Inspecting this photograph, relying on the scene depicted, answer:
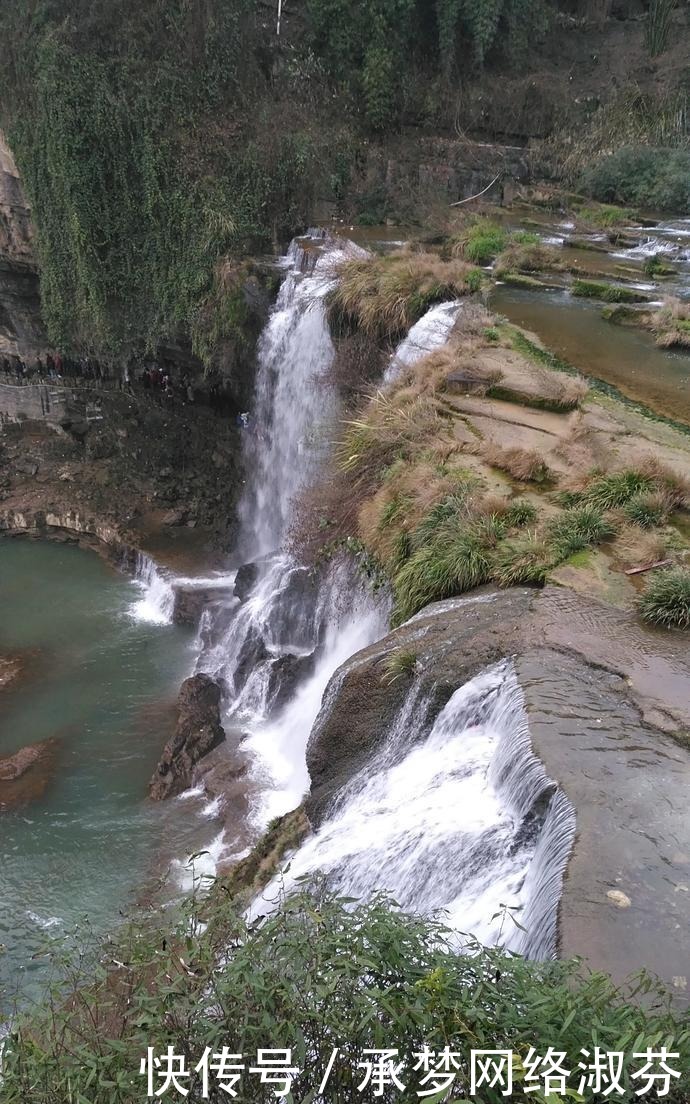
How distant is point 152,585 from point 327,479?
6965 millimetres

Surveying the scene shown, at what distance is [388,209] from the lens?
21250mm

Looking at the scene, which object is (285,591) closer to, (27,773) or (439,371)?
(439,371)

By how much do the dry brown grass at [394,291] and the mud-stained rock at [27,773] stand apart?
9351 millimetres

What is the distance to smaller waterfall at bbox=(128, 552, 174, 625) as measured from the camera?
1611cm

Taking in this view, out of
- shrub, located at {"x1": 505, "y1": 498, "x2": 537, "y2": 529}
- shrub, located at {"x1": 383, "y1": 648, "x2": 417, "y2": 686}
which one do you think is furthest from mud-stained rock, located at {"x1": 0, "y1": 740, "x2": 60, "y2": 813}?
shrub, located at {"x1": 505, "y1": 498, "x2": 537, "y2": 529}

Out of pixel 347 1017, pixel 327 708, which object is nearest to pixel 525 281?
pixel 327 708

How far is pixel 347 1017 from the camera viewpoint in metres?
2.62

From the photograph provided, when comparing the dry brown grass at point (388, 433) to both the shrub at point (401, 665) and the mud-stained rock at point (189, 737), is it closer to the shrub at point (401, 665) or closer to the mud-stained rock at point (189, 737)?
the shrub at point (401, 665)

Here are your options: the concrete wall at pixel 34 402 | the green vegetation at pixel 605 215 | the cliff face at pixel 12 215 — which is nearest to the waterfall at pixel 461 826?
the green vegetation at pixel 605 215

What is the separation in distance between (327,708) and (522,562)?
2554mm

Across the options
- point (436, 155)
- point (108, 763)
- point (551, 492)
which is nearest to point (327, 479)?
point (551, 492)

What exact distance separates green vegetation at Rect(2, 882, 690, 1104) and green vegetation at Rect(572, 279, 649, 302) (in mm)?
13940

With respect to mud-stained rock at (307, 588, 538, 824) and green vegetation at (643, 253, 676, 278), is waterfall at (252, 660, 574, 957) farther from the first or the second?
green vegetation at (643, 253, 676, 278)

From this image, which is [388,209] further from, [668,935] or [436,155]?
[668,935]
